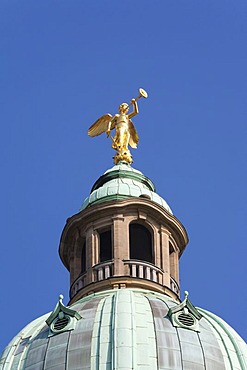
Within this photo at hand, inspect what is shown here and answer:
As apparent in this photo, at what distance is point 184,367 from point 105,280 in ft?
23.3

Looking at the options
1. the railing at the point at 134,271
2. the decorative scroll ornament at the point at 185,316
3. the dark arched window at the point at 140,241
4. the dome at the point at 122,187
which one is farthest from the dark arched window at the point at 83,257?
the decorative scroll ornament at the point at 185,316

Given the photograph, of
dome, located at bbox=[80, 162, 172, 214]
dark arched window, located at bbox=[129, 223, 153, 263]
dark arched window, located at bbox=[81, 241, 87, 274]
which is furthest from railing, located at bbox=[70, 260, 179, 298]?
dome, located at bbox=[80, 162, 172, 214]

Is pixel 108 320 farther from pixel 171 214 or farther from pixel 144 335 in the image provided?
pixel 171 214

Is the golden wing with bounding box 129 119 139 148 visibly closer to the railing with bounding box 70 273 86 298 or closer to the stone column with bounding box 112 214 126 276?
the stone column with bounding box 112 214 126 276

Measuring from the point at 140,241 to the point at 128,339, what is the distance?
9.40 m

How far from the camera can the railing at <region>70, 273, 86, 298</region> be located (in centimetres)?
7562

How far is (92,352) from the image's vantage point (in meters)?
68.5

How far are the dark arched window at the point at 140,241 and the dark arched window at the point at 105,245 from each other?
987 mm

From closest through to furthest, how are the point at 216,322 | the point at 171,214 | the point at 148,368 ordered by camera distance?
the point at 148,368, the point at 216,322, the point at 171,214

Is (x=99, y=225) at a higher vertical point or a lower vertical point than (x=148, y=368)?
higher

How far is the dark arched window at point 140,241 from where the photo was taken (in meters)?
77.2

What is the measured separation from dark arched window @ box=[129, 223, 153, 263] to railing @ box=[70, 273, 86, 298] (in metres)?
2.62

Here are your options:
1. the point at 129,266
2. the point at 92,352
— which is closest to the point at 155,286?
the point at 129,266

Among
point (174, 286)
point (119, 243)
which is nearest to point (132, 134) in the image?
point (119, 243)
